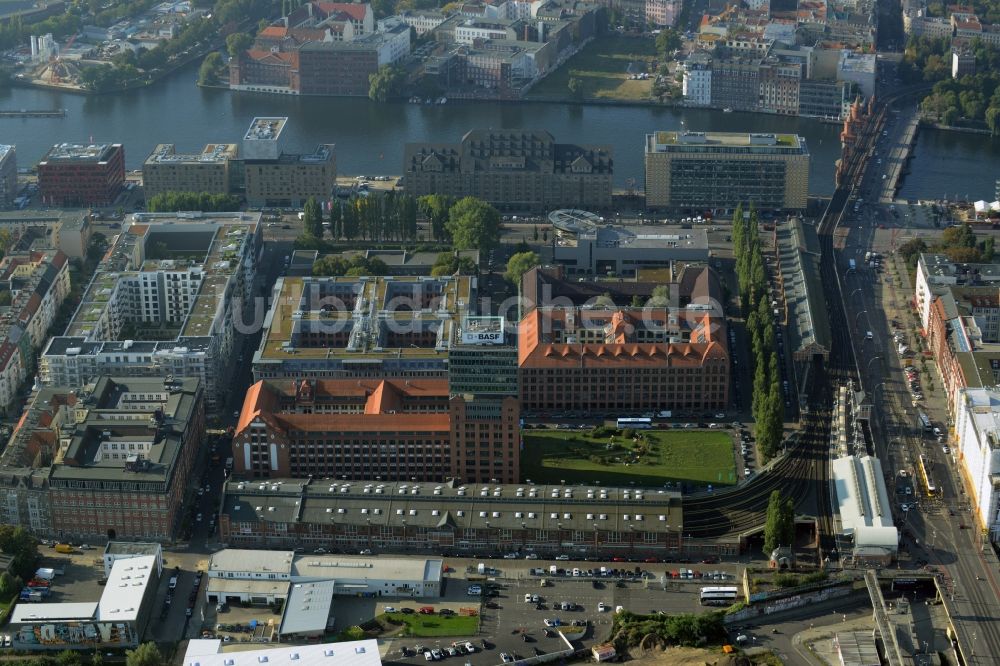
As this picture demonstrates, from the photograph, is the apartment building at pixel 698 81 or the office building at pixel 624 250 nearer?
the office building at pixel 624 250

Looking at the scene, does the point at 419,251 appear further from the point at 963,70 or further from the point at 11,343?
the point at 963,70

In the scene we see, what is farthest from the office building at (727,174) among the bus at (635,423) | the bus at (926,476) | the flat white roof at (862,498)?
the flat white roof at (862,498)

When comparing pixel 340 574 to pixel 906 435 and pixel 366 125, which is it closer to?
pixel 906 435

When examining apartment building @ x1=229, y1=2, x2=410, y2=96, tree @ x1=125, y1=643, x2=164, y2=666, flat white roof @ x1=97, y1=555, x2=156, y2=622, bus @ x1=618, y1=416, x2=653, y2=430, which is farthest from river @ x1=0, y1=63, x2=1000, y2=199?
tree @ x1=125, y1=643, x2=164, y2=666

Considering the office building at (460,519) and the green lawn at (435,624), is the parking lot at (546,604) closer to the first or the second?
the green lawn at (435,624)

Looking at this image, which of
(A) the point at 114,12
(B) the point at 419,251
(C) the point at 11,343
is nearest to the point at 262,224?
(B) the point at 419,251

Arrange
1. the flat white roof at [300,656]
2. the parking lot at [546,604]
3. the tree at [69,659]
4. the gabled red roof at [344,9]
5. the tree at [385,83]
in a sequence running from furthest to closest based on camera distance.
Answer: the gabled red roof at [344,9]
the tree at [385,83]
the parking lot at [546,604]
the tree at [69,659]
the flat white roof at [300,656]

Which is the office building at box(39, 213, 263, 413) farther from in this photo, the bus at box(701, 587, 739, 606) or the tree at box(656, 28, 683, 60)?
the tree at box(656, 28, 683, 60)
